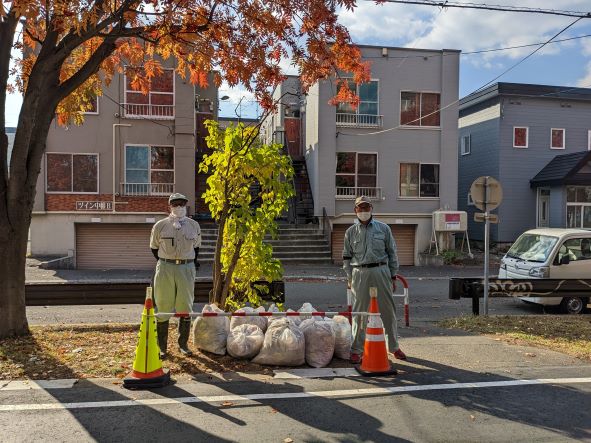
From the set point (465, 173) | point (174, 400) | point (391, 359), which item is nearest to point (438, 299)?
point (391, 359)

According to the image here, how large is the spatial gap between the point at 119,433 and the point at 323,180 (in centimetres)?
1774

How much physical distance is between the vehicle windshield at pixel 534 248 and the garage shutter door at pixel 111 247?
513 inches

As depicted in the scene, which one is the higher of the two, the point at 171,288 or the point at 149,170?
the point at 149,170

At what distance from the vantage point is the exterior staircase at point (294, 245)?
19.1m

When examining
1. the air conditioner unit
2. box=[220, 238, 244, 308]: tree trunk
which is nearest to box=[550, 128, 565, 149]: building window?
the air conditioner unit

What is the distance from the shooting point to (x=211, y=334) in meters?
5.83

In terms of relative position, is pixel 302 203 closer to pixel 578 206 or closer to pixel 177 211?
pixel 578 206

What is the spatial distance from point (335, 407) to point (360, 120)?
1814cm

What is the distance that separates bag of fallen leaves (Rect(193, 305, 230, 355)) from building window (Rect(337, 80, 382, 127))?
1652cm

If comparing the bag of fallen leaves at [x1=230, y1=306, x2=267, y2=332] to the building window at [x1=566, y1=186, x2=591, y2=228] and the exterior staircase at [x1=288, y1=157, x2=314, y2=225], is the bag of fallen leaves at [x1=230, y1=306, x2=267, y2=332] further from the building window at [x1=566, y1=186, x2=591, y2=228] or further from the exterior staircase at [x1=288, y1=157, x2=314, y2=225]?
the building window at [x1=566, y1=186, x2=591, y2=228]

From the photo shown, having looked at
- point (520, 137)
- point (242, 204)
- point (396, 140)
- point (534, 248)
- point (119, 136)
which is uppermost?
point (520, 137)

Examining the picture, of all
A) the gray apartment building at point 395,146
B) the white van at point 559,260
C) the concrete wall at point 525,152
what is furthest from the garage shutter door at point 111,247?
the concrete wall at point 525,152

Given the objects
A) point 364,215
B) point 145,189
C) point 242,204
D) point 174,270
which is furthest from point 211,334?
point 145,189

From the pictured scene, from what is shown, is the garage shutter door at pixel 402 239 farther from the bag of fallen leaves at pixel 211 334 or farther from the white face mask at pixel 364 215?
the bag of fallen leaves at pixel 211 334
